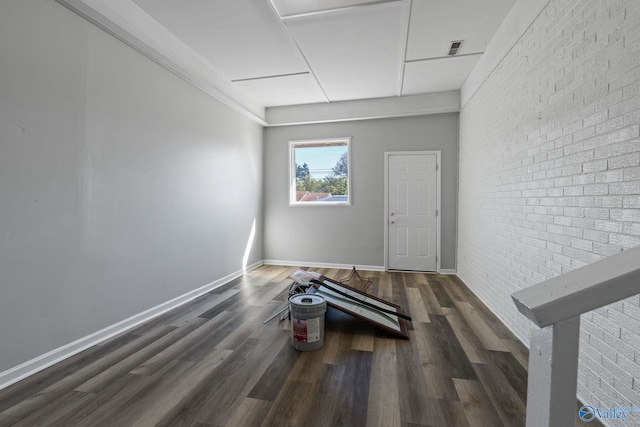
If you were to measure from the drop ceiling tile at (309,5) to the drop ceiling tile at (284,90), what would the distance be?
4.36ft

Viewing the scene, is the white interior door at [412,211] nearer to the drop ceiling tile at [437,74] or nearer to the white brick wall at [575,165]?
the drop ceiling tile at [437,74]

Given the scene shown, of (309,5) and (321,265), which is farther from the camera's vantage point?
(321,265)

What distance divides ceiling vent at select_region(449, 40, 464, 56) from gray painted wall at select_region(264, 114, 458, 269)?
1468 millimetres

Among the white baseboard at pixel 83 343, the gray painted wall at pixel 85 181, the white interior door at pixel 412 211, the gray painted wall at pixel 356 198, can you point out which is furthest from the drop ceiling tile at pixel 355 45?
the white baseboard at pixel 83 343

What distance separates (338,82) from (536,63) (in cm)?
251

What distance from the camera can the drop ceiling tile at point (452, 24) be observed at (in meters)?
2.58

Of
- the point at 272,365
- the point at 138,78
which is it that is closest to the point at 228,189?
the point at 138,78

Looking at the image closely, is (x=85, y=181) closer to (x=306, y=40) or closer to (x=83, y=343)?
(x=83, y=343)

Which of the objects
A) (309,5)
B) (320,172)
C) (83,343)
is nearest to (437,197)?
(320,172)

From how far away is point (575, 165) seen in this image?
182cm

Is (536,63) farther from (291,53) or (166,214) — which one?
(166,214)

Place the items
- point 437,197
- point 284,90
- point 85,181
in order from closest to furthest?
1. point 85,181
2. point 284,90
3. point 437,197

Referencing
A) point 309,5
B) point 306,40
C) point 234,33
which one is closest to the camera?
point 309,5

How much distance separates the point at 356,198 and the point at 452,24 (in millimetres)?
2898
